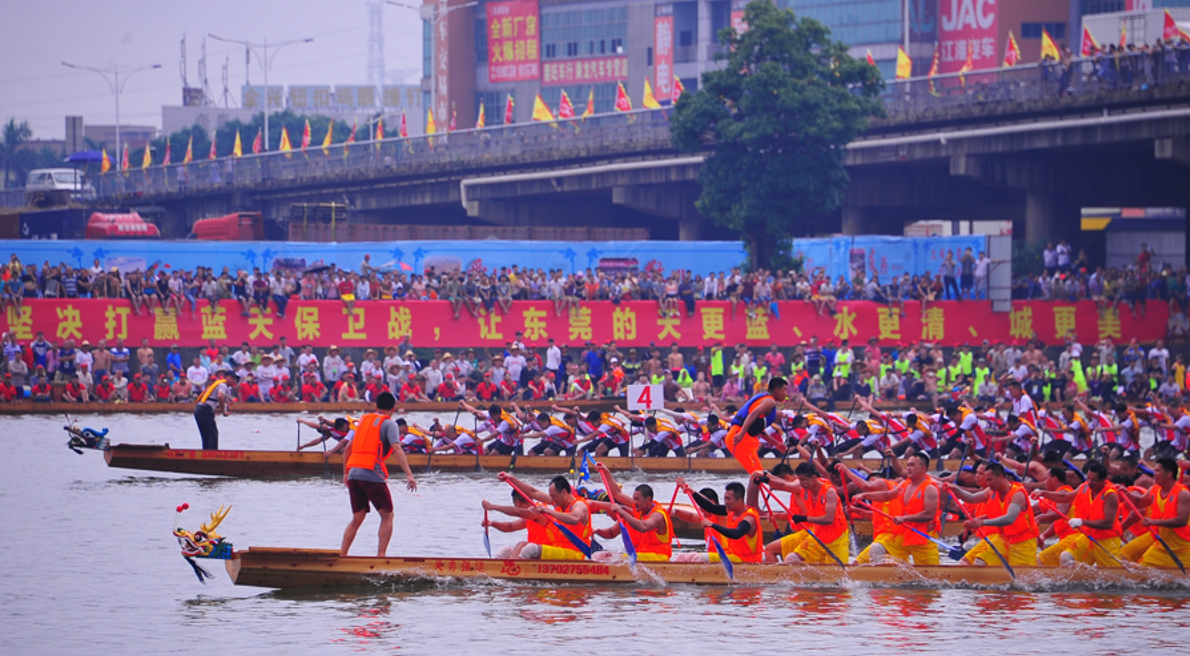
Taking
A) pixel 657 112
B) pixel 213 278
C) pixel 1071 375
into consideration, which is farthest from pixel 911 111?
pixel 213 278

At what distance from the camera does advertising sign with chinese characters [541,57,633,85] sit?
89500 mm

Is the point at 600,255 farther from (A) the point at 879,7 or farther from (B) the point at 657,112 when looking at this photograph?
(A) the point at 879,7

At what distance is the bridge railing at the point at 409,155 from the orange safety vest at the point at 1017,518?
126ft

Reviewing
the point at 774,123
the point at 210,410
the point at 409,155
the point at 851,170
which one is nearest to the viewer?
the point at 210,410

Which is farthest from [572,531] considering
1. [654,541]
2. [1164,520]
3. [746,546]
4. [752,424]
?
[1164,520]

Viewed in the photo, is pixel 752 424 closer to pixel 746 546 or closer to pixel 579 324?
pixel 746 546

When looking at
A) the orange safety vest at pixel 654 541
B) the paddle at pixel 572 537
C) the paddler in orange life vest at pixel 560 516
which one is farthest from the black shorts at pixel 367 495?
the orange safety vest at pixel 654 541

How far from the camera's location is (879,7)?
7981 centimetres

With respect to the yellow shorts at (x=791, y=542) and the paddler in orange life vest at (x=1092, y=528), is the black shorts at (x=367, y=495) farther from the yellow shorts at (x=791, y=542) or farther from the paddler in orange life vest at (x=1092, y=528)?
the paddler in orange life vest at (x=1092, y=528)

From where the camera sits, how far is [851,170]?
53125 millimetres

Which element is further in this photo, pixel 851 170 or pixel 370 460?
pixel 851 170

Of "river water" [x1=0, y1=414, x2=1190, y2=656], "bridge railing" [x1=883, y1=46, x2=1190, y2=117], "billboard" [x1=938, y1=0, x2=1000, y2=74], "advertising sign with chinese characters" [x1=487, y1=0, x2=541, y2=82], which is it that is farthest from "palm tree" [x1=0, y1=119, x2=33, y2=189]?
"river water" [x1=0, y1=414, x2=1190, y2=656]

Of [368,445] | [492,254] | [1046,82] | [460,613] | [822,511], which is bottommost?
[460,613]

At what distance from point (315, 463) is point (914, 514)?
1195 centimetres
